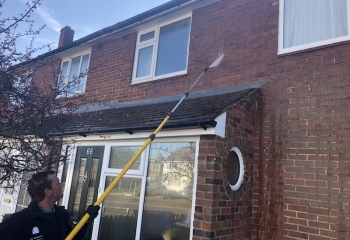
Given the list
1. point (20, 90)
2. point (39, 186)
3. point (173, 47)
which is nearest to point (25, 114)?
point (20, 90)

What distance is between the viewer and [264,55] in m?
5.33

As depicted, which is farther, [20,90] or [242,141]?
[242,141]

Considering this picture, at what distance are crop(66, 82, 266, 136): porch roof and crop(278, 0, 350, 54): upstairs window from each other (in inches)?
37.0

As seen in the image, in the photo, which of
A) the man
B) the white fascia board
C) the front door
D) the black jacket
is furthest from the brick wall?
the front door

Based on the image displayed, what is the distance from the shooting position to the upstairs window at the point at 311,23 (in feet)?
15.5

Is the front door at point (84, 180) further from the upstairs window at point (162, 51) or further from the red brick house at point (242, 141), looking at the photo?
the upstairs window at point (162, 51)

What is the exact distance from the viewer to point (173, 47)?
23.0 feet

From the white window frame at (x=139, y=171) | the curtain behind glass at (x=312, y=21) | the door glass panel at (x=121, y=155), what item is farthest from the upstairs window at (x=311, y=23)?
the door glass panel at (x=121, y=155)

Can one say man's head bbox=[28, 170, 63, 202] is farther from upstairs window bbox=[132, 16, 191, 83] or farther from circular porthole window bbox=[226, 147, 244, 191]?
upstairs window bbox=[132, 16, 191, 83]

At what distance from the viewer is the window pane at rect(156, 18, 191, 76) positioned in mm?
6789

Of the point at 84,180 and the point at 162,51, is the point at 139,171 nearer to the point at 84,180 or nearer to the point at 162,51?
the point at 84,180

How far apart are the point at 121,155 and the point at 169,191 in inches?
53.6

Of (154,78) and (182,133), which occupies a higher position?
(154,78)

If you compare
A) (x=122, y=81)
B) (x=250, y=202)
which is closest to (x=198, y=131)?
(x=250, y=202)
